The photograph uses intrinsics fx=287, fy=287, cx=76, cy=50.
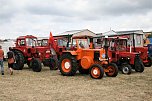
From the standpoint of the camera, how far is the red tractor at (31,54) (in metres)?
16.2

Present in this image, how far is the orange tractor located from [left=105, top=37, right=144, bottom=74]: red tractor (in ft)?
4.22

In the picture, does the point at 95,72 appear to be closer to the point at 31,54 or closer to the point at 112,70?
the point at 112,70

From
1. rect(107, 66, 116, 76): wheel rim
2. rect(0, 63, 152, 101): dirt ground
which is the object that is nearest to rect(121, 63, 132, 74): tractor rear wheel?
rect(107, 66, 116, 76): wheel rim

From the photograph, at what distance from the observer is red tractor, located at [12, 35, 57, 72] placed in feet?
53.1

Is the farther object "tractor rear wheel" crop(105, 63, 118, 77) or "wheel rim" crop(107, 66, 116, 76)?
"wheel rim" crop(107, 66, 116, 76)

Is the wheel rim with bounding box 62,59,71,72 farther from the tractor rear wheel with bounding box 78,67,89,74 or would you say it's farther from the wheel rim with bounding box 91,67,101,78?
the wheel rim with bounding box 91,67,101,78

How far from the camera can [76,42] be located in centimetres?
1374

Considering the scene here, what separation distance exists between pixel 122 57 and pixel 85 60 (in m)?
2.55

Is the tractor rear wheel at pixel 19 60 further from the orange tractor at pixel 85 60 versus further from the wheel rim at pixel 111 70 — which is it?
the wheel rim at pixel 111 70

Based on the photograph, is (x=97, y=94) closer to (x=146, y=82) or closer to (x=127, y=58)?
(x=146, y=82)

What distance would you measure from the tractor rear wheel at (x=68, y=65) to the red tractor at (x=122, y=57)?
204 cm

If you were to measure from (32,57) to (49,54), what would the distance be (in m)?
1.19

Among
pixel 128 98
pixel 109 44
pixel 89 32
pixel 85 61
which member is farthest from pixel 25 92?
pixel 89 32

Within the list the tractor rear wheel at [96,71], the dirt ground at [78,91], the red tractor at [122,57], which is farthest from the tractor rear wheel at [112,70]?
the dirt ground at [78,91]
